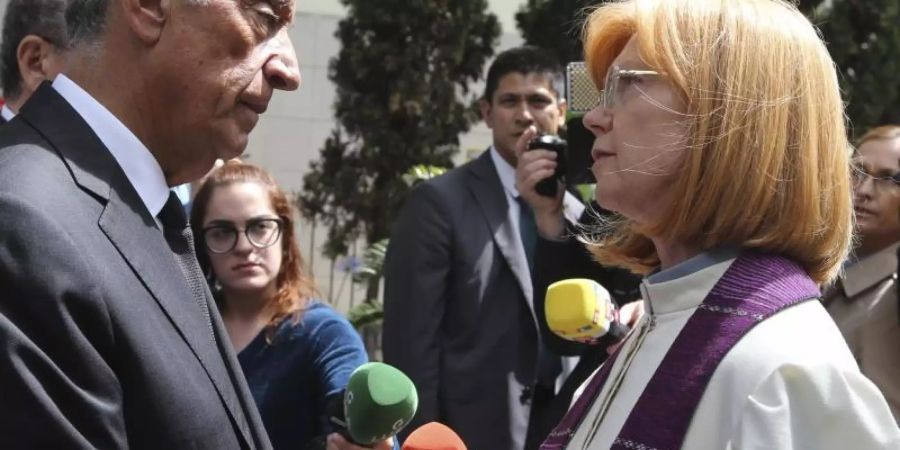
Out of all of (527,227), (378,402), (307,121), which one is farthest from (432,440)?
(307,121)

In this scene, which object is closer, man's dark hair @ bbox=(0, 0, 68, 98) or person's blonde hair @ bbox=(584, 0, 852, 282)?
person's blonde hair @ bbox=(584, 0, 852, 282)

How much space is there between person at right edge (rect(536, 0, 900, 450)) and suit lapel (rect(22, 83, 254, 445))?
0.64 metres

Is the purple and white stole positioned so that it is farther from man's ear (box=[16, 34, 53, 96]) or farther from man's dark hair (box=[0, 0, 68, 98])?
man's ear (box=[16, 34, 53, 96])

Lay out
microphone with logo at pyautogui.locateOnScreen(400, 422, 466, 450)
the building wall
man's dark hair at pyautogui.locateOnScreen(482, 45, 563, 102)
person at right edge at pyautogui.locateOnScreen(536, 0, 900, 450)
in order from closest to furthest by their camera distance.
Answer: person at right edge at pyautogui.locateOnScreen(536, 0, 900, 450) → microphone with logo at pyautogui.locateOnScreen(400, 422, 466, 450) → man's dark hair at pyautogui.locateOnScreen(482, 45, 563, 102) → the building wall

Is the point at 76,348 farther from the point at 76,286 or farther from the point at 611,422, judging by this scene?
the point at 611,422

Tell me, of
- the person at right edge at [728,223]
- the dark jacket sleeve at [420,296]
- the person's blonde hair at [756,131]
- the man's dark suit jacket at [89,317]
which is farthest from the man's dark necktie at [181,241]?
the dark jacket sleeve at [420,296]

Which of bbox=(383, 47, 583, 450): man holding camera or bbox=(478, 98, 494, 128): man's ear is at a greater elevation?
bbox=(478, 98, 494, 128): man's ear

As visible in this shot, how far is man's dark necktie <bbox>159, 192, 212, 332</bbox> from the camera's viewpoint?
6.74ft

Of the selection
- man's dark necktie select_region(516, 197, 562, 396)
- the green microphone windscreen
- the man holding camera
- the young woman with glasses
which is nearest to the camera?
the man holding camera

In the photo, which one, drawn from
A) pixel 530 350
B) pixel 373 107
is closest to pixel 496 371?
pixel 530 350

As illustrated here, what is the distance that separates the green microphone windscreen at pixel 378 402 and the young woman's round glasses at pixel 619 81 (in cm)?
77

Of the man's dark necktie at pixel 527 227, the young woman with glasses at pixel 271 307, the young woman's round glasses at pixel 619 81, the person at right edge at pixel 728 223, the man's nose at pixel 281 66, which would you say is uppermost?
the man's nose at pixel 281 66

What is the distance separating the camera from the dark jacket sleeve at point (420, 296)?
4492 millimetres

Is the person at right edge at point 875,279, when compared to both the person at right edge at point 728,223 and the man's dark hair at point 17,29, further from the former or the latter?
the man's dark hair at point 17,29
